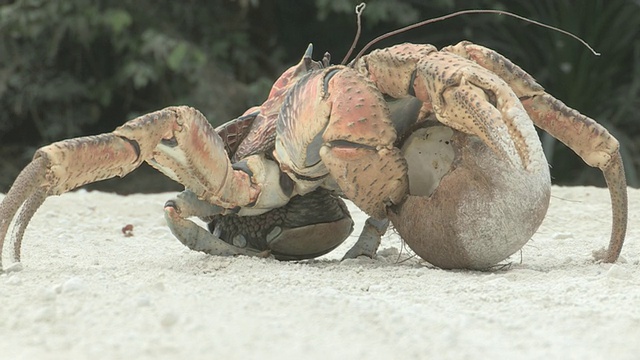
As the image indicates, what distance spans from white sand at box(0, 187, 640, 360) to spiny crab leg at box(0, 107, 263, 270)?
0.59 ft

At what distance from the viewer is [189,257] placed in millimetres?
2715

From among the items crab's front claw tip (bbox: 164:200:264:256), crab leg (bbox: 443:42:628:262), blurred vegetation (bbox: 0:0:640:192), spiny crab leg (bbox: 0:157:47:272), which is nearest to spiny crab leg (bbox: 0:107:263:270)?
spiny crab leg (bbox: 0:157:47:272)

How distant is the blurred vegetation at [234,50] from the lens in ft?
23.4

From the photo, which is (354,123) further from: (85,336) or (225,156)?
(85,336)

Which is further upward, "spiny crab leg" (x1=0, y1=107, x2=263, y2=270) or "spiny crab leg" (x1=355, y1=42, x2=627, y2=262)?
"spiny crab leg" (x1=355, y1=42, x2=627, y2=262)

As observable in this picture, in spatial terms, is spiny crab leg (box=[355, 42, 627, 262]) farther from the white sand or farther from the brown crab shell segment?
the white sand

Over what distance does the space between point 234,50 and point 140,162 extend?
5474mm

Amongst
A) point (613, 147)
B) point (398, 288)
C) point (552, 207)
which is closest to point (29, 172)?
point (398, 288)

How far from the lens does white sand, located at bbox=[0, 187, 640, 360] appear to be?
57.7 inches

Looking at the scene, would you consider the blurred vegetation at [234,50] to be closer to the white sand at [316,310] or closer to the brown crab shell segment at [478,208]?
the white sand at [316,310]

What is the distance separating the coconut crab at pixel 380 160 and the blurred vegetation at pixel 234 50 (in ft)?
14.8

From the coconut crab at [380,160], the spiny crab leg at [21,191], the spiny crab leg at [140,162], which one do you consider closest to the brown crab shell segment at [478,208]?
the coconut crab at [380,160]

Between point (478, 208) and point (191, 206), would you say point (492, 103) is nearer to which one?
point (478, 208)

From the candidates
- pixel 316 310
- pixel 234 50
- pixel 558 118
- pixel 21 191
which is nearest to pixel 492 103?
pixel 558 118
